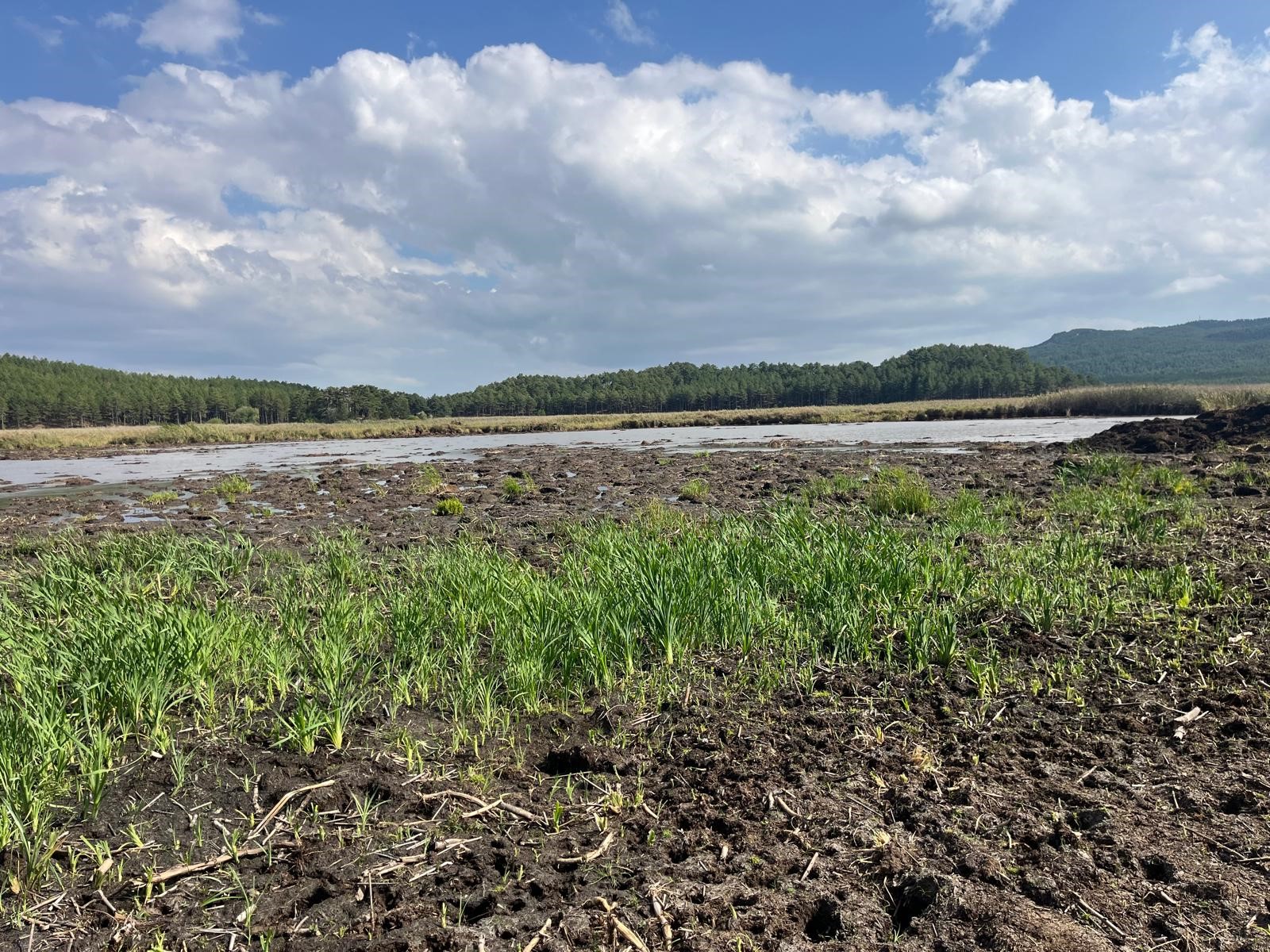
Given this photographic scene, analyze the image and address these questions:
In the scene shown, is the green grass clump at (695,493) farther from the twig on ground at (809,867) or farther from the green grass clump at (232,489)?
the twig on ground at (809,867)

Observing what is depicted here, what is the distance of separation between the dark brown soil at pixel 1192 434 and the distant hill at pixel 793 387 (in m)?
112

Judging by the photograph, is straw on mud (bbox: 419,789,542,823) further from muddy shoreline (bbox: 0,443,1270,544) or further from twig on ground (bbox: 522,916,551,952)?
muddy shoreline (bbox: 0,443,1270,544)

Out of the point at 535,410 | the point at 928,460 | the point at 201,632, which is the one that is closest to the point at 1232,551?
the point at 201,632

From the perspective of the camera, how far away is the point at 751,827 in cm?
331

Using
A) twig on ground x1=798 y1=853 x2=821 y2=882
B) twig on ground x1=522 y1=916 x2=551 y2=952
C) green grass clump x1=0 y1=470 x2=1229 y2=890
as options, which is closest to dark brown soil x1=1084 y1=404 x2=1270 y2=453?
green grass clump x1=0 y1=470 x2=1229 y2=890

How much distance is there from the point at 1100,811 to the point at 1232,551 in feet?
20.4

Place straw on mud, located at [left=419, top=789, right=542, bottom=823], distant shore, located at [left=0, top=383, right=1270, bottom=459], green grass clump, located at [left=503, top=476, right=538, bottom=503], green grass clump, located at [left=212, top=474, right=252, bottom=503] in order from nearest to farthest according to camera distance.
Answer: straw on mud, located at [left=419, top=789, right=542, bottom=823] → green grass clump, located at [left=503, top=476, right=538, bottom=503] → green grass clump, located at [left=212, top=474, right=252, bottom=503] → distant shore, located at [left=0, top=383, right=1270, bottom=459]

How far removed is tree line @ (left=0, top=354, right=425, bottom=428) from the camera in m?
119

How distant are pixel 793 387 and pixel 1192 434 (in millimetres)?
128128

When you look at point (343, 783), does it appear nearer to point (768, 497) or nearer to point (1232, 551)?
point (1232, 551)

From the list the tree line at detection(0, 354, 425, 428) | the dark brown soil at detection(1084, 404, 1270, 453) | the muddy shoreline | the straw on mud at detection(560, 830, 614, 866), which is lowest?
the straw on mud at detection(560, 830, 614, 866)

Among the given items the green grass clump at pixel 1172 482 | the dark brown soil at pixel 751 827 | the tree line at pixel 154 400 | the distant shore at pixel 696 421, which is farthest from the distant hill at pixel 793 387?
the dark brown soil at pixel 751 827

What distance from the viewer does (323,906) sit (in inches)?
112

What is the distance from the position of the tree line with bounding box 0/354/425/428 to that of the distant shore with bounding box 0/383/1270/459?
198 feet
